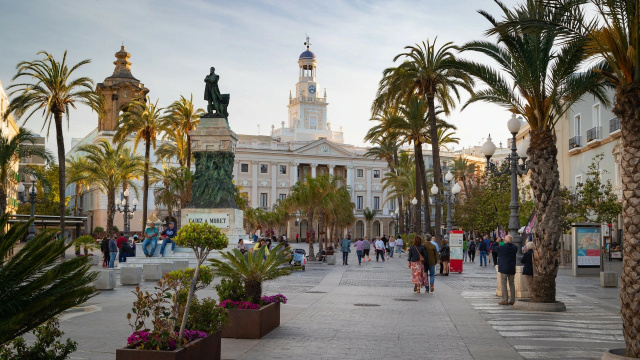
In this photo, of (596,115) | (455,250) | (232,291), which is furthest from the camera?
(596,115)

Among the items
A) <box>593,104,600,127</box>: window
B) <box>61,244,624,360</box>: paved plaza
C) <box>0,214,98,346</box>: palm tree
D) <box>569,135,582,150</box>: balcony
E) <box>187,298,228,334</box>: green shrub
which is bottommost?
<box>61,244,624,360</box>: paved plaza

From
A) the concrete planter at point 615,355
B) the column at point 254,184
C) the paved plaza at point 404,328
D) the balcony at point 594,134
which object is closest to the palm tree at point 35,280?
the paved plaza at point 404,328

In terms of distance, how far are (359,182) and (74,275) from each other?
366 feet

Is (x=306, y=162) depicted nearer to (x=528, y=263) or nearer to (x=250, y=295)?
(x=528, y=263)

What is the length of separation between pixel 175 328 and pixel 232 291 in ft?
10.3

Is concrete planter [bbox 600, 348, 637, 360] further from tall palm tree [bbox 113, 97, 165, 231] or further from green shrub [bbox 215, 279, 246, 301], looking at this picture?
tall palm tree [bbox 113, 97, 165, 231]

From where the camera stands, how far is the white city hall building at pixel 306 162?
107 m

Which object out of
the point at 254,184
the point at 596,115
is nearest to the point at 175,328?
the point at 596,115

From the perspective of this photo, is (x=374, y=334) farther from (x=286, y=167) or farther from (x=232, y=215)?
(x=286, y=167)

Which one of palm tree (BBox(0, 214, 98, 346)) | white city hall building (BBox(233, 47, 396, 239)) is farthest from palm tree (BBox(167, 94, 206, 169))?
white city hall building (BBox(233, 47, 396, 239))

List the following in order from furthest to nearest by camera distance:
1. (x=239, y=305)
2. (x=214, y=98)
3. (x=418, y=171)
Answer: (x=418, y=171), (x=214, y=98), (x=239, y=305)

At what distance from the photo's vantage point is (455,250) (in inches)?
1131

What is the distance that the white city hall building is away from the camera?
107438 mm

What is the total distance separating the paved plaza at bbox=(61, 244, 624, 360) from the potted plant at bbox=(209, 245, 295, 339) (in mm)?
232
